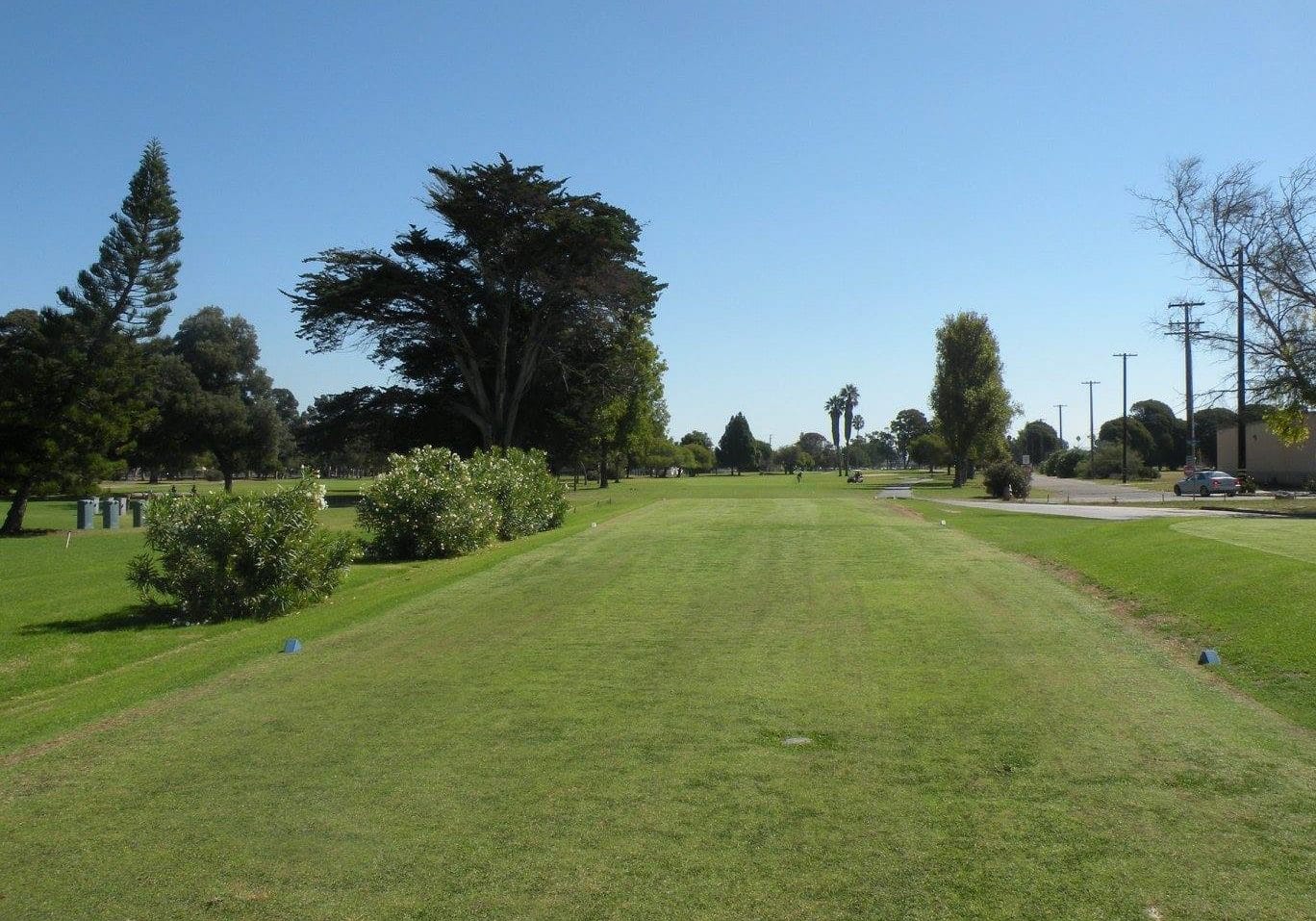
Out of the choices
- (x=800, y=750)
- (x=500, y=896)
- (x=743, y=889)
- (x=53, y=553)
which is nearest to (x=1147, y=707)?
(x=800, y=750)

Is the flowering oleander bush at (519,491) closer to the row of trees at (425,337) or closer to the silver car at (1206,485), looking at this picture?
the row of trees at (425,337)

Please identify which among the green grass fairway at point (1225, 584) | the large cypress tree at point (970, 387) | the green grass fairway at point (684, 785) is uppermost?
the large cypress tree at point (970, 387)

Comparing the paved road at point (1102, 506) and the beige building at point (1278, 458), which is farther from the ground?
the beige building at point (1278, 458)

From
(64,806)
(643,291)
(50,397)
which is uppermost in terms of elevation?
(643,291)

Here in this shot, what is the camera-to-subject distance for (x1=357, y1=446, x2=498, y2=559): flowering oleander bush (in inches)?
886

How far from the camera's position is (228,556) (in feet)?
48.9

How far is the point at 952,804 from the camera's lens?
5.99m

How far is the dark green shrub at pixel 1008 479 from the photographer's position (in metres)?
52.0

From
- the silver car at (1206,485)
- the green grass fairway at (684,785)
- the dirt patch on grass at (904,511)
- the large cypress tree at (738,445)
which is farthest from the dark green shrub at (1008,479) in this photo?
the large cypress tree at (738,445)

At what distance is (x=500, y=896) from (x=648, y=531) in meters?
21.2

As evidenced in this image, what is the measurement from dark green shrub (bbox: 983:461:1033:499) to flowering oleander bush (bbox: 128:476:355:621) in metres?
42.9

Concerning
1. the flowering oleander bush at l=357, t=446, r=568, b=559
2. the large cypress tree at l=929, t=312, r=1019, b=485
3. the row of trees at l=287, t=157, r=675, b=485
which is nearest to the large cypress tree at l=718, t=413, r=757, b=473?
the large cypress tree at l=929, t=312, r=1019, b=485

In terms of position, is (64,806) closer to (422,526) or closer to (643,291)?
(422,526)

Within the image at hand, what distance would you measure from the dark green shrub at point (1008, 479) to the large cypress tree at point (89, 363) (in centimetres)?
3852
